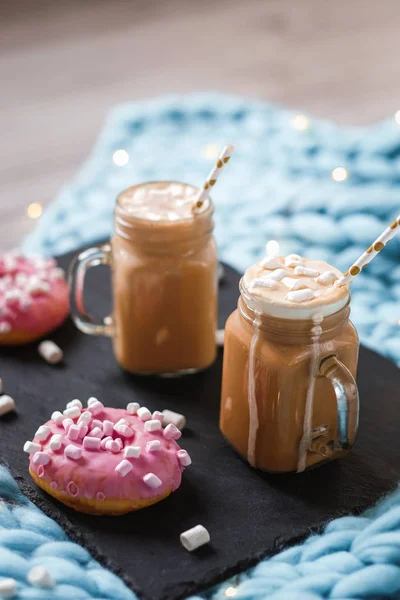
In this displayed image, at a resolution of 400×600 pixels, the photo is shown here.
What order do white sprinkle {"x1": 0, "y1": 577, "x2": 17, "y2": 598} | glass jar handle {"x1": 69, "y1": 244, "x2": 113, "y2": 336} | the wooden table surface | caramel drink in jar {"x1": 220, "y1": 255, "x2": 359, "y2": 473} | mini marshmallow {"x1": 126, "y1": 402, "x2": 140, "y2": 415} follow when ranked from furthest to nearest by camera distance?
the wooden table surface, glass jar handle {"x1": 69, "y1": 244, "x2": 113, "y2": 336}, mini marshmallow {"x1": 126, "y1": 402, "x2": 140, "y2": 415}, caramel drink in jar {"x1": 220, "y1": 255, "x2": 359, "y2": 473}, white sprinkle {"x1": 0, "y1": 577, "x2": 17, "y2": 598}

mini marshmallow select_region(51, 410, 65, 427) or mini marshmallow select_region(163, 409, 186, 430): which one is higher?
mini marshmallow select_region(51, 410, 65, 427)

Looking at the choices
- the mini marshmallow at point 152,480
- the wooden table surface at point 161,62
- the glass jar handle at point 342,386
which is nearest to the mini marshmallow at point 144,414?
the mini marshmallow at point 152,480

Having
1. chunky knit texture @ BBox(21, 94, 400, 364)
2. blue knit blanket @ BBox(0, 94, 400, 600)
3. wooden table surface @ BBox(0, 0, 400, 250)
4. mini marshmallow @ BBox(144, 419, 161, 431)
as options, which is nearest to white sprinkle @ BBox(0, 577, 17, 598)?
blue knit blanket @ BBox(0, 94, 400, 600)

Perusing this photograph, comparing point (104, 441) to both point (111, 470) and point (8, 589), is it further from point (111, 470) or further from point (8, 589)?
point (8, 589)

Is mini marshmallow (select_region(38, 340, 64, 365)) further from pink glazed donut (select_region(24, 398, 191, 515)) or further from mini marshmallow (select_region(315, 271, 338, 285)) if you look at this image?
mini marshmallow (select_region(315, 271, 338, 285))

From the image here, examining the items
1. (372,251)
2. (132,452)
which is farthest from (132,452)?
(372,251)

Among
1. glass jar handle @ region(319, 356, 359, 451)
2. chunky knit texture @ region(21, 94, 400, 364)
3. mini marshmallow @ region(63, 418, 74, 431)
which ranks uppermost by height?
glass jar handle @ region(319, 356, 359, 451)

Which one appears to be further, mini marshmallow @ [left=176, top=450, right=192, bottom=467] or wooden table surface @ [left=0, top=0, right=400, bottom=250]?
wooden table surface @ [left=0, top=0, right=400, bottom=250]

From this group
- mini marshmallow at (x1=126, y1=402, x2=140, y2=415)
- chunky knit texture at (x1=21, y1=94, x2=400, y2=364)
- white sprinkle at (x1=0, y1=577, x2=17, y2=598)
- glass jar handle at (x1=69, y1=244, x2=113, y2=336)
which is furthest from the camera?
chunky knit texture at (x1=21, y1=94, x2=400, y2=364)
